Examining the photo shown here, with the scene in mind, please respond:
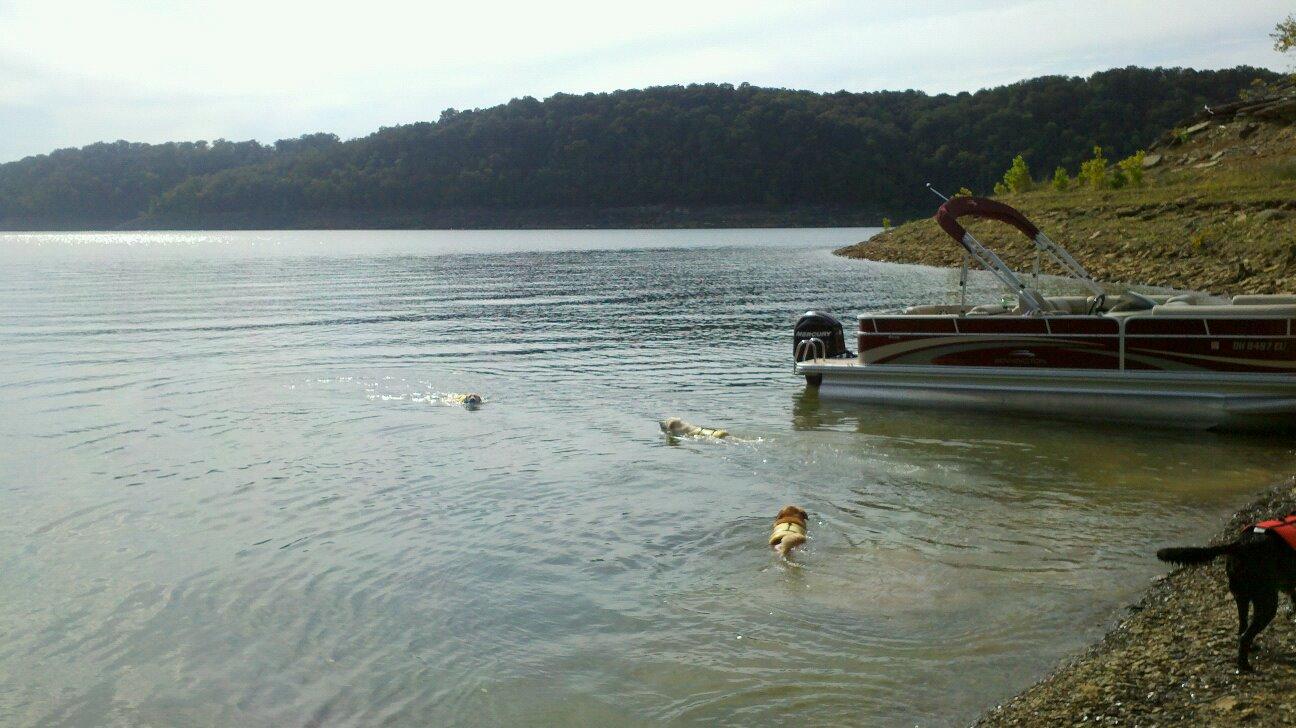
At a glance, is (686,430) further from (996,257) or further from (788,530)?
(996,257)

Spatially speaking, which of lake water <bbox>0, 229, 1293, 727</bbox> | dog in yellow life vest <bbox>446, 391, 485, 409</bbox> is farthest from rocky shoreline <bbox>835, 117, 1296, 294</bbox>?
dog in yellow life vest <bbox>446, 391, 485, 409</bbox>

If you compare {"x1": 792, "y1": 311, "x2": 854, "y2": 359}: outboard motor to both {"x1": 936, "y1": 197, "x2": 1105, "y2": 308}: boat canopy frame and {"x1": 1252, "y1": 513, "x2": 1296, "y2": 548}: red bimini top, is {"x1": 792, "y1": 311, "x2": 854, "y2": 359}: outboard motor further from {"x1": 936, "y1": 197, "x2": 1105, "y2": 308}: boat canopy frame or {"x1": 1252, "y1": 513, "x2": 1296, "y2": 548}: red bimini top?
{"x1": 1252, "y1": 513, "x2": 1296, "y2": 548}: red bimini top

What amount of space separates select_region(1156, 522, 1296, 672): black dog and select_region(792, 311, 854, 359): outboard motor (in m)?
15.0

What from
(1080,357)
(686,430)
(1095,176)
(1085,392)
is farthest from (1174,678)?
(1095,176)

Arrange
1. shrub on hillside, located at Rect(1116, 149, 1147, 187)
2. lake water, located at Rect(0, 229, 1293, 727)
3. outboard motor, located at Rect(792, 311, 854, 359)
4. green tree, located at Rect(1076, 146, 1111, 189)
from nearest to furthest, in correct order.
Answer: lake water, located at Rect(0, 229, 1293, 727) → outboard motor, located at Rect(792, 311, 854, 359) → shrub on hillside, located at Rect(1116, 149, 1147, 187) → green tree, located at Rect(1076, 146, 1111, 189)

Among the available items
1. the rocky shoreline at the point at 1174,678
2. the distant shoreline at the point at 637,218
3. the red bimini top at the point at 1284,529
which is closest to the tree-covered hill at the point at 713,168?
the distant shoreline at the point at 637,218

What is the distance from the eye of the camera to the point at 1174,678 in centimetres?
685

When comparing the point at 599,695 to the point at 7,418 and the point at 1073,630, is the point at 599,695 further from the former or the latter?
the point at 7,418

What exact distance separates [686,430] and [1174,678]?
10778 millimetres

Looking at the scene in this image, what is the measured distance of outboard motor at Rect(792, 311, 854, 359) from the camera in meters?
21.6

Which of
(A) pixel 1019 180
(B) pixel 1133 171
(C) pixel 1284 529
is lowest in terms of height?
(C) pixel 1284 529

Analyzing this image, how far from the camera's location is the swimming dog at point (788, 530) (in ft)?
36.5

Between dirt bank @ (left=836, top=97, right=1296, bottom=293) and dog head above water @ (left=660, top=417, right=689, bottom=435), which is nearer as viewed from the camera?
dog head above water @ (left=660, top=417, right=689, bottom=435)

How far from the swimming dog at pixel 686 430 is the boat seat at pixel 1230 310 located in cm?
689
